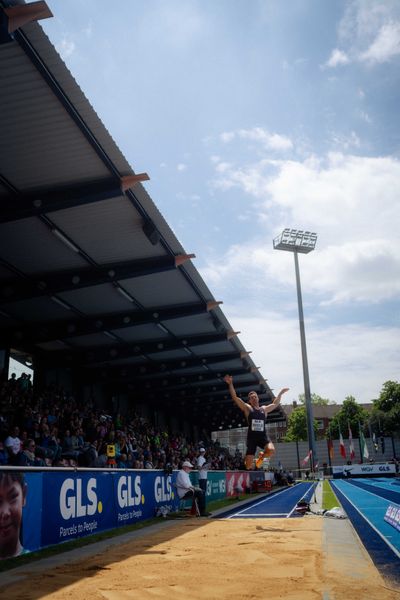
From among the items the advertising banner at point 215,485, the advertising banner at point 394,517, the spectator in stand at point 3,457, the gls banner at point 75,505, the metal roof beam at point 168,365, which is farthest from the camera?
the metal roof beam at point 168,365

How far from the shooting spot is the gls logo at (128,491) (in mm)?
12000

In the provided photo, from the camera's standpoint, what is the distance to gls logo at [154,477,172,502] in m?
14.6

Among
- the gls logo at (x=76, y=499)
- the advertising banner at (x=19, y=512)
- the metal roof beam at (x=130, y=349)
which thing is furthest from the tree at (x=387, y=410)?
the advertising banner at (x=19, y=512)

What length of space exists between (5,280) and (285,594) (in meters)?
15.4

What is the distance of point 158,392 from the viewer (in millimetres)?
38906

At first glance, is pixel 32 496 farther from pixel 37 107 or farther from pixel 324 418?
pixel 324 418

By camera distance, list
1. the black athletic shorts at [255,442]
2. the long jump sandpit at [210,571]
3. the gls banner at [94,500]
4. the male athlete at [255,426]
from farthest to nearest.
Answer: the black athletic shorts at [255,442], the male athlete at [255,426], the gls banner at [94,500], the long jump sandpit at [210,571]

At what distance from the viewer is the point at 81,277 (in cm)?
1770

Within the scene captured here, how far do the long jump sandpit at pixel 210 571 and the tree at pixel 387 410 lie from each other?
74.2m

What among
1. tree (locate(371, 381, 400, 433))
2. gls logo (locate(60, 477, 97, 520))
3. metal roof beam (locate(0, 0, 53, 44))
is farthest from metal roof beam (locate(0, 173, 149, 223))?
tree (locate(371, 381, 400, 433))

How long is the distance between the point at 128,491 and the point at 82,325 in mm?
11326

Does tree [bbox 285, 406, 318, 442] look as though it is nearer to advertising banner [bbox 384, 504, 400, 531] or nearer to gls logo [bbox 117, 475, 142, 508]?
gls logo [bbox 117, 475, 142, 508]

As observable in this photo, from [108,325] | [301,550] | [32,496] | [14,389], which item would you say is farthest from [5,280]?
[301,550]

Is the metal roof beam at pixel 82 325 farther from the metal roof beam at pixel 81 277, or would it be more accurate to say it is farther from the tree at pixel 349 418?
the tree at pixel 349 418
